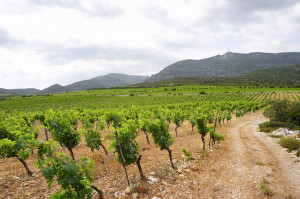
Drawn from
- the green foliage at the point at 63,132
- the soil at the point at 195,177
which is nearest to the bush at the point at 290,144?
the soil at the point at 195,177

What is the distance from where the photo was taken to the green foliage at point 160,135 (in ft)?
33.1

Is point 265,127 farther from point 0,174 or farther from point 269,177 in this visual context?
point 0,174

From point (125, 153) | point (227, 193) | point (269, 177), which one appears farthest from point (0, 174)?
point (269, 177)

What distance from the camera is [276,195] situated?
716 centimetres

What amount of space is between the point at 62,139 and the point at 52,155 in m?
5.27

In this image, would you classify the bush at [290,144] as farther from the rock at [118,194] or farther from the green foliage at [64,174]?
the green foliage at [64,174]

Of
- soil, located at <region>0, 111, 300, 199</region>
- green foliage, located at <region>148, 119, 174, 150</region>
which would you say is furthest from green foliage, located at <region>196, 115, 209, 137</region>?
green foliage, located at <region>148, 119, 174, 150</region>

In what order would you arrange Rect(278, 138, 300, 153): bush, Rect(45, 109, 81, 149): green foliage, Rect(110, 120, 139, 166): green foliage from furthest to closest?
Rect(278, 138, 300, 153): bush → Rect(45, 109, 81, 149): green foliage → Rect(110, 120, 139, 166): green foliage

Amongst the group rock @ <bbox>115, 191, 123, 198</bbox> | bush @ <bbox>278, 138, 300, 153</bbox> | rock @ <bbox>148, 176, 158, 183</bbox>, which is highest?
rock @ <bbox>148, 176, 158, 183</bbox>

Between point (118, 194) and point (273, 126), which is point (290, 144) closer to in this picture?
point (273, 126)

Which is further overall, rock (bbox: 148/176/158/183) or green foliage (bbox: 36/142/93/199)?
rock (bbox: 148/176/158/183)

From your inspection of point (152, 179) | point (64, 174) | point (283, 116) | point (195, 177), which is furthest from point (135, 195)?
point (283, 116)

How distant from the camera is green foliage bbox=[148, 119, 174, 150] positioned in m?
10.1

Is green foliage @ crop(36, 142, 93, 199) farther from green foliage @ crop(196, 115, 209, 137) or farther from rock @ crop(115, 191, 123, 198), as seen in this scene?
green foliage @ crop(196, 115, 209, 137)
